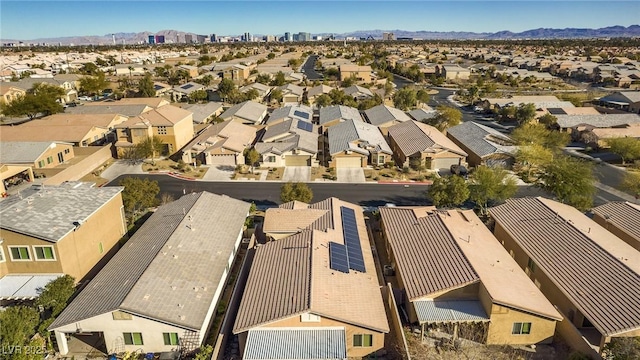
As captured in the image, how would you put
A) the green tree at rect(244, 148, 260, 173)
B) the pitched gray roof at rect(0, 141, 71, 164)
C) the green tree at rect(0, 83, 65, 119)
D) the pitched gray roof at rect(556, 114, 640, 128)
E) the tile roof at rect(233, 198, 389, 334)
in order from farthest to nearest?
1. the green tree at rect(0, 83, 65, 119)
2. the pitched gray roof at rect(556, 114, 640, 128)
3. the green tree at rect(244, 148, 260, 173)
4. the pitched gray roof at rect(0, 141, 71, 164)
5. the tile roof at rect(233, 198, 389, 334)

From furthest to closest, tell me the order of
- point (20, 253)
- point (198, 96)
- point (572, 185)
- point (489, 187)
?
1. point (198, 96)
2. point (489, 187)
3. point (572, 185)
4. point (20, 253)

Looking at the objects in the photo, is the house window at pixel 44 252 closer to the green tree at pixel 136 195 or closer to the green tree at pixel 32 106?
the green tree at pixel 136 195

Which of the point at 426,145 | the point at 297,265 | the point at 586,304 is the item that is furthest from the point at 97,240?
the point at 426,145

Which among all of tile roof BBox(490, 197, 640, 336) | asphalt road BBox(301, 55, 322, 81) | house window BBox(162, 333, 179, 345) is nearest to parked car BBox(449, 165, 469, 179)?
tile roof BBox(490, 197, 640, 336)

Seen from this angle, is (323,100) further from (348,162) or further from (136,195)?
(136,195)

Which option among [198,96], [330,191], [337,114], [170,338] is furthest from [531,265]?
[198,96]

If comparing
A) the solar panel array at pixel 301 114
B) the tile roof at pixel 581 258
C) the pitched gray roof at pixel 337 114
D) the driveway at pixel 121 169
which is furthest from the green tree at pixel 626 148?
the driveway at pixel 121 169

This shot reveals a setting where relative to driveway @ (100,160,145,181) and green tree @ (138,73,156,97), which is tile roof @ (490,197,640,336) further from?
green tree @ (138,73,156,97)
